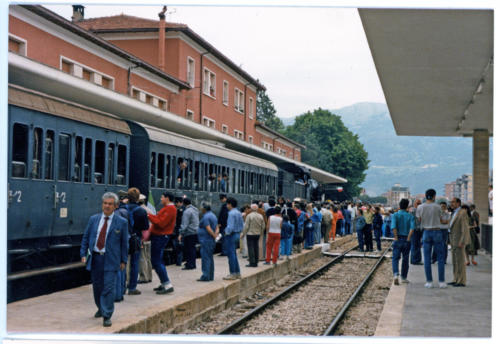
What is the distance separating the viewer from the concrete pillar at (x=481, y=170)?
74.3ft

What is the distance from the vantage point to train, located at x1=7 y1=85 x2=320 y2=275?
33.0 ft

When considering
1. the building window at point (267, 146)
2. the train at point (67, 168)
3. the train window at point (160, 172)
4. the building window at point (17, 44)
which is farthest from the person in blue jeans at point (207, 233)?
the building window at point (267, 146)

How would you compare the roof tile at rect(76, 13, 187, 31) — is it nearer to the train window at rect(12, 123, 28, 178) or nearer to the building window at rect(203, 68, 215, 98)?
the building window at rect(203, 68, 215, 98)

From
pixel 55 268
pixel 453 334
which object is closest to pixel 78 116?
pixel 55 268

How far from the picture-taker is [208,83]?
2205 centimetres

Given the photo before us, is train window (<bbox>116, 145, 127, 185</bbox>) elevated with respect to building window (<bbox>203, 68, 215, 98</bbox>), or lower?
lower

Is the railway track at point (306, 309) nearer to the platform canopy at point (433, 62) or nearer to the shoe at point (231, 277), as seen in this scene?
the shoe at point (231, 277)

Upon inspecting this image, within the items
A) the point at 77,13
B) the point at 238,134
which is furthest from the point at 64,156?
the point at 77,13

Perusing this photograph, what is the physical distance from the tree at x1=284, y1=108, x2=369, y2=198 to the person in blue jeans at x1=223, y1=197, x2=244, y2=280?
14.0m

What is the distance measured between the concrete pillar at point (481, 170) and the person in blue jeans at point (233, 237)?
468 inches

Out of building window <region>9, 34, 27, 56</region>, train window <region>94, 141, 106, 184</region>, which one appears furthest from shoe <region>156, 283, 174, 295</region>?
building window <region>9, 34, 27, 56</region>

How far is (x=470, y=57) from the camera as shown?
12.6 meters
